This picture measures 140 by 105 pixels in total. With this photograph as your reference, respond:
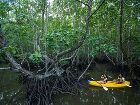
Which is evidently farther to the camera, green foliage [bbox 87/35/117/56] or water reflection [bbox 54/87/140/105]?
water reflection [bbox 54/87/140/105]

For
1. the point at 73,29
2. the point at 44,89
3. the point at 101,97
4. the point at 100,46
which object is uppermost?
the point at 73,29

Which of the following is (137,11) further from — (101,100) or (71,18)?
(71,18)

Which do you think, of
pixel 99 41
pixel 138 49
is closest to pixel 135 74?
pixel 138 49

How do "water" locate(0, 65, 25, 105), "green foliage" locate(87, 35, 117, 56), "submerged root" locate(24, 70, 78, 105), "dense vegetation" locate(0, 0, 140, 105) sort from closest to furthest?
"submerged root" locate(24, 70, 78, 105), "green foliage" locate(87, 35, 117, 56), "water" locate(0, 65, 25, 105), "dense vegetation" locate(0, 0, 140, 105)

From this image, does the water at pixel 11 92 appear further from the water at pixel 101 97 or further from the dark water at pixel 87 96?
the water at pixel 101 97

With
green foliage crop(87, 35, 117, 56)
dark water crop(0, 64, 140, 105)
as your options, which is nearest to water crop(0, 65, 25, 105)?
dark water crop(0, 64, 140, 105)

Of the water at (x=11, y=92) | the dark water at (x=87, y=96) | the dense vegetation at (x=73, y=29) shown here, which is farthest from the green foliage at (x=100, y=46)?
the water at (x=11, y=92)

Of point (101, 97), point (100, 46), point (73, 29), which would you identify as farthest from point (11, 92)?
point (100, 46)

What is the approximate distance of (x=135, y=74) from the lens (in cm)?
1725

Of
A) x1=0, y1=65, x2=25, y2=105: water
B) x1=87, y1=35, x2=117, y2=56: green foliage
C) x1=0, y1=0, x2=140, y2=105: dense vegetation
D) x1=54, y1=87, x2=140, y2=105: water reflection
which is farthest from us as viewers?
x1=0, y1=0, x2=140, y2=105: dense vegetation

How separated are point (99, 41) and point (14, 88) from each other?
5.12 meters

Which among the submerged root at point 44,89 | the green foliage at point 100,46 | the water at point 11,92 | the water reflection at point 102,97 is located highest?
the green foliage at point 100,46

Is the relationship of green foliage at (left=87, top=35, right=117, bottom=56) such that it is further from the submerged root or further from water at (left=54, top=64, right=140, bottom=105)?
the submerged root

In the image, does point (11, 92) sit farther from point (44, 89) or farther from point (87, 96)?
point (87, 96)
